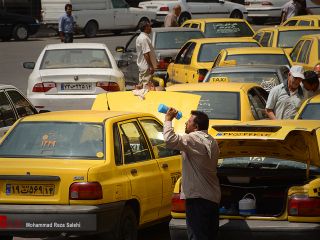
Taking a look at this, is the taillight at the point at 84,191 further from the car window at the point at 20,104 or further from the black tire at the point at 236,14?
the black tire at the point at 236,14

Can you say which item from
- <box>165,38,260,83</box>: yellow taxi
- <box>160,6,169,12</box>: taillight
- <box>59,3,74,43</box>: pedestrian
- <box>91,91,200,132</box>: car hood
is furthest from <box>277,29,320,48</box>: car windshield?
<box>160,6,169,12</box>: taillight

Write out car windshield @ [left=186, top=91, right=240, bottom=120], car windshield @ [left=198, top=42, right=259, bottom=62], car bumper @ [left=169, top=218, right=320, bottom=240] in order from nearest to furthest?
car bumper @ [left=169, top=218, right=320, bottom=240], car windshield @ [left=186, top=91, right=240, bottom=120], car windshield @ [left=198, top=42, right=259, bottom=62]

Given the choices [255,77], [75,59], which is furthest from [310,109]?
[75,59]

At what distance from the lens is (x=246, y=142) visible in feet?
30.7

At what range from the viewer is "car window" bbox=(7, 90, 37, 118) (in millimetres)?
14266

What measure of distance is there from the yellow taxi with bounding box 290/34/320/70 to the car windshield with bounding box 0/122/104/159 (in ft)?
37.8

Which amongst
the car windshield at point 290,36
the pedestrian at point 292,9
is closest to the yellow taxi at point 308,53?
the car windshield at point 290,36

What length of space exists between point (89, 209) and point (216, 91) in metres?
5.04

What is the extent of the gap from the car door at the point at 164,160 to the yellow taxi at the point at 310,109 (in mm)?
1687

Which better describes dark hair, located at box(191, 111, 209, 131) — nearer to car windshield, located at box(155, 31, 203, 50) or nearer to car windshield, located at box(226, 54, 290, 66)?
car windshield, located at box(226, 54, 290, 66)

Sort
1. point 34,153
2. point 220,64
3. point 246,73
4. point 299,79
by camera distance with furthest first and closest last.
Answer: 1. point 220,64
2. point 246,73
3. point 299,79
4. point 34,153

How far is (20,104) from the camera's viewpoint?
14406 mm

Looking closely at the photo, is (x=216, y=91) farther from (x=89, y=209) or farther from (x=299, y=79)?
(x=89, y=209)

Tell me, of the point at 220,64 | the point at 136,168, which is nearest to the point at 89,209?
the point at 136,168
